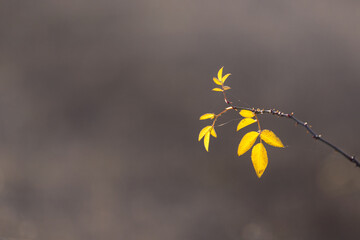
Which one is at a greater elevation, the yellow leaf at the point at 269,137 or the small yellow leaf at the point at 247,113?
the small yellow leaf at the point at 247,113

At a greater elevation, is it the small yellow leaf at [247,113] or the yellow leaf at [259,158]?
the small yellow leaf at [247,113]

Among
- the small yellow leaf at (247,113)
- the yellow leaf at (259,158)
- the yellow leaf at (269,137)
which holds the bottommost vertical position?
the yellow leaf at (259,158)

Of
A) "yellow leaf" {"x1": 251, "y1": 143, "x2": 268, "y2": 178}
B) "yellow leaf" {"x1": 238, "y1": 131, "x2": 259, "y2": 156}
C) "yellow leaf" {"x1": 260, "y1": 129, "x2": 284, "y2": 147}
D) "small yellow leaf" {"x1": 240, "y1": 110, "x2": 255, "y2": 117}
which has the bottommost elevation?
"yellow leaf" {"x1": 251, "y1": 143, "x2": 268, "y2": 178}

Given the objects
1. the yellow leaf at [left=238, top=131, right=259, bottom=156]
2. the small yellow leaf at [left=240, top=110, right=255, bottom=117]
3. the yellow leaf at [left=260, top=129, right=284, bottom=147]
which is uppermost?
the small yellow leaf at [left=240, top=110, right=255, bottom=117]

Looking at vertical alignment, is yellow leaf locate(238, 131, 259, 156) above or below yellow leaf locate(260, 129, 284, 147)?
below

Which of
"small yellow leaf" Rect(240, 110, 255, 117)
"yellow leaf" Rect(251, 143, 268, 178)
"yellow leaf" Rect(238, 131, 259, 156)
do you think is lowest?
"yellow leaf" Rect(251, 143, 268, 178)
